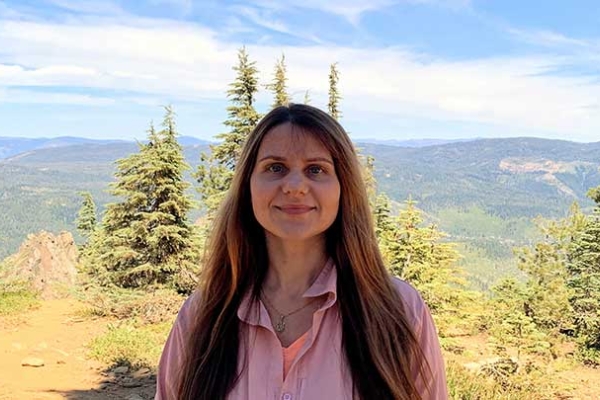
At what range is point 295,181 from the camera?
5.24 ft

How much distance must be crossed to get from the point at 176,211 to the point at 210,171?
4.19m

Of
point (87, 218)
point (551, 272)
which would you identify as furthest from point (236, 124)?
point (87, 218)

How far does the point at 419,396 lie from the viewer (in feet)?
5.33

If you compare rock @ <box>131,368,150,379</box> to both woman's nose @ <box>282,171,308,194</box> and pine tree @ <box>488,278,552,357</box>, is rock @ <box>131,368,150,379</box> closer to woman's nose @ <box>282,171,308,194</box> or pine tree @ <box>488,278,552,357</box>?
pine tree @ <box>488,278,552,357</box>

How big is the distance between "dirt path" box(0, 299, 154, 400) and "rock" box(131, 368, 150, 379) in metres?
0.09

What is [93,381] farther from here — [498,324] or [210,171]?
[210,171]

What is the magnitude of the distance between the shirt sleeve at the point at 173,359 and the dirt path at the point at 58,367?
485 cm

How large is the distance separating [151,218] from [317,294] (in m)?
10.1

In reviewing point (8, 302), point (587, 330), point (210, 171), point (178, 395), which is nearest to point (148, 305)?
point (8, 302)

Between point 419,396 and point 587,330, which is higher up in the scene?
point 419,396

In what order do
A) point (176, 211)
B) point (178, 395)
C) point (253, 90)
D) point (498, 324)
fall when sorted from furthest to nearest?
point (253, 90) → point (176, 211) → point (498, 324) → point (178, 395)

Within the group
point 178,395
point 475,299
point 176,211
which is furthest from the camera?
point 176,211

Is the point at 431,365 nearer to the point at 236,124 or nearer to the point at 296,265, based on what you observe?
the point at 296,265

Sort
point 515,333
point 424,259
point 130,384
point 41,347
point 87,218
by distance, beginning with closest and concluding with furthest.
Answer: point 130,384
point 41,347
point 515,333
point 424,259
point 87,218
